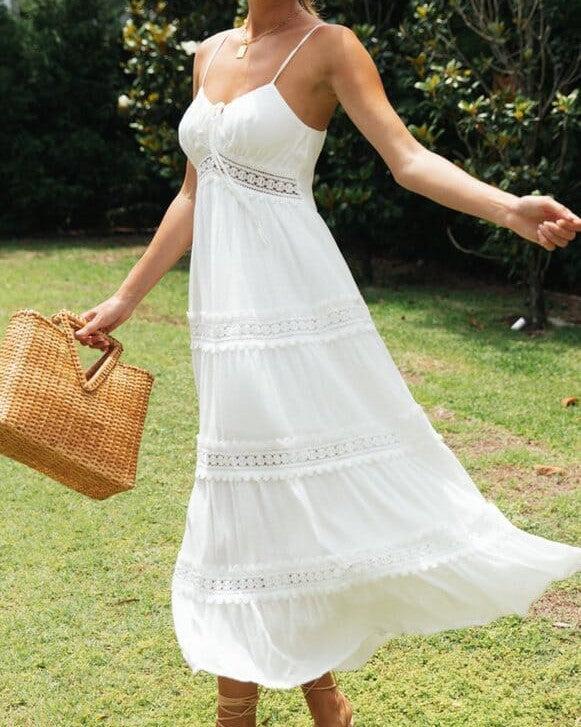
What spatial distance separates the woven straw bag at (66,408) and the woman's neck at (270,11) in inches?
33.4

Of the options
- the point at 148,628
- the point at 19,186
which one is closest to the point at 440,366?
the point at 148,628

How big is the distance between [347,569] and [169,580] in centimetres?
165

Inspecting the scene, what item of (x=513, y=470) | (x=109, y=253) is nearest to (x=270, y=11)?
(x=513, y=470)

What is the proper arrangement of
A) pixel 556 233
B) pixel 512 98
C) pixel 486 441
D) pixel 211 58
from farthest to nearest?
pixel 512 98
pixel 486 441
pixel 211 58
pixel 556 233

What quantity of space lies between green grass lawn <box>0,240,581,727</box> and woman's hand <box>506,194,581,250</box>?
1.48 m

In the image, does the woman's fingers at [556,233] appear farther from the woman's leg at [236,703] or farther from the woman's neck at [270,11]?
the woman's leg at [236,703]

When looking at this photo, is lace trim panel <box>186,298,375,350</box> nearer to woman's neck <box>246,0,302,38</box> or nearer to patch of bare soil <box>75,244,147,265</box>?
woman's neck <box>246,0,302,38</box>

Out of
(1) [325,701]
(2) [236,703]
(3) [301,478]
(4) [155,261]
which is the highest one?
(4) [155,261]

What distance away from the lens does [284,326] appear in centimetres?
233

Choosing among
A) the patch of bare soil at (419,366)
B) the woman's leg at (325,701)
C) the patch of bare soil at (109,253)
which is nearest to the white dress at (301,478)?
the woman's leg at (325,701)

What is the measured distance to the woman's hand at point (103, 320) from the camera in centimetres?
263

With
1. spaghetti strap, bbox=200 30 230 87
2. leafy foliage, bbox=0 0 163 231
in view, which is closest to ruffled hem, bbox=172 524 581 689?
spaghetti strap, bbox=200 30 230 87

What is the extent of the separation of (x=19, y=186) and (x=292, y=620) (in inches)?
490

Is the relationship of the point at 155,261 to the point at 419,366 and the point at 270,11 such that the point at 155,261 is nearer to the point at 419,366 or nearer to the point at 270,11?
the point at 270,11
